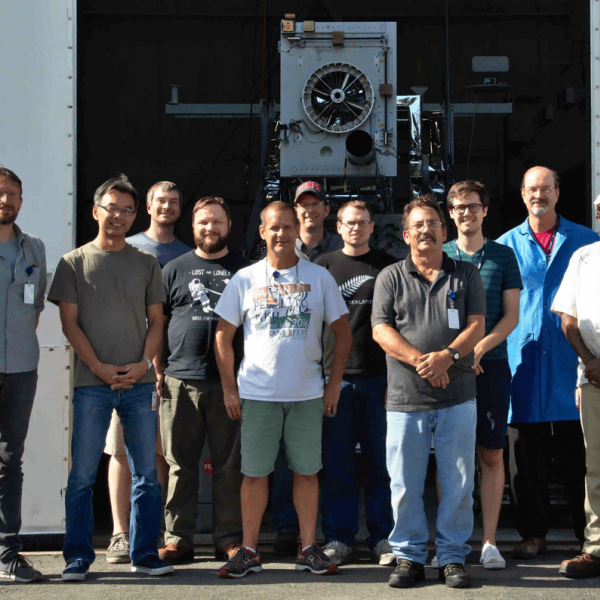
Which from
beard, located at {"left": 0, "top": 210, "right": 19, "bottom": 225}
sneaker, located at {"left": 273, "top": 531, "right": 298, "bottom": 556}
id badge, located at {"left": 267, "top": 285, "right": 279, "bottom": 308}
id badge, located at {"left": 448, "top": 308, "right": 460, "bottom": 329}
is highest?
beard, located at {"left": 0, "top": 210, "right": 19, "bottom": 225}

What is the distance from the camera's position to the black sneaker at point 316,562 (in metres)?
3.40

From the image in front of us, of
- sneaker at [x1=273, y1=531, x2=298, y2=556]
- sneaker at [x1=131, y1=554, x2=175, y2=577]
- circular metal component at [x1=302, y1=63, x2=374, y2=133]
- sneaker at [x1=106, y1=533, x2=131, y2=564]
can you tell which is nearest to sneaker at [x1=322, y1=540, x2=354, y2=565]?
sneaker at [x1=273, y1=531, x2=298, y2=556]

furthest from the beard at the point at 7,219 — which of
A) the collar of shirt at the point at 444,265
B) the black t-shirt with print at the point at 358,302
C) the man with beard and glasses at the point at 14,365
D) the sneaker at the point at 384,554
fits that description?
the sneaker at the point at 384,554

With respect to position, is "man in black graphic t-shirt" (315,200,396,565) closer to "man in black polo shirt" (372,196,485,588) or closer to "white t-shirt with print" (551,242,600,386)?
"man in black polo shirt" (372,196,485,588)

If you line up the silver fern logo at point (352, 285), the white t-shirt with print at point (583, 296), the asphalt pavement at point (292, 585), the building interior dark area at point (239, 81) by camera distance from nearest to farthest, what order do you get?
the asphalt pavement at point (292, 585)
the white t-shirt with print at point (583, 296)
the silver fern logo at point (352, 285)
the building interior dark area at point (239, 81)

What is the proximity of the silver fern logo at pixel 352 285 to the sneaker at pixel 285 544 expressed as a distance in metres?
1.27

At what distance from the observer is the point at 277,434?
345cm

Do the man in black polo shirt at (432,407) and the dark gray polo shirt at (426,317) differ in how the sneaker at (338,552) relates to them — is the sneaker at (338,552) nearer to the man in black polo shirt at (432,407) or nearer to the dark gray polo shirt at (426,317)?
the man in black polo shirt at (432,407)

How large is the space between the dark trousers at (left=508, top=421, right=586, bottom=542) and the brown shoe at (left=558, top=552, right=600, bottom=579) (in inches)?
16.0

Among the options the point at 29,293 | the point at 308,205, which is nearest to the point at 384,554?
the point at 308,205

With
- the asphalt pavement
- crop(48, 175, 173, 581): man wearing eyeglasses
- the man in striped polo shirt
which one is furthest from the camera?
the man in striped polo shirt

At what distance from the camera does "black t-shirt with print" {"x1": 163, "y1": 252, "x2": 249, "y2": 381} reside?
3.66 m

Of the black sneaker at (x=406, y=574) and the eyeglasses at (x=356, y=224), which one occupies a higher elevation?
the eyeglasses at (x=356, y=224)

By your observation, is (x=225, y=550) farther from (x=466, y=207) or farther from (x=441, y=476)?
(x=466, y=207)
